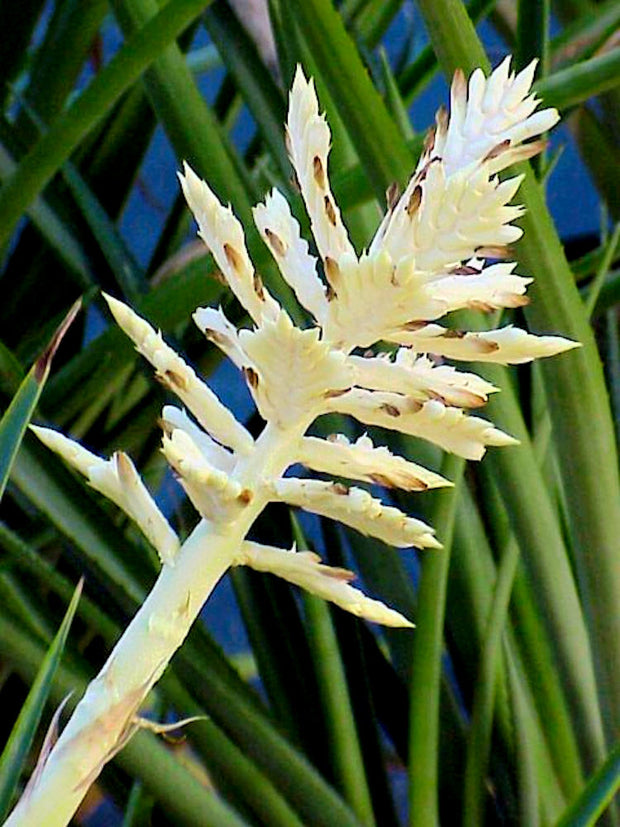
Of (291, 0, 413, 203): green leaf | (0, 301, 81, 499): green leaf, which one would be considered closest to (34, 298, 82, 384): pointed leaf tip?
(0, 301, 81, 499): green leaf

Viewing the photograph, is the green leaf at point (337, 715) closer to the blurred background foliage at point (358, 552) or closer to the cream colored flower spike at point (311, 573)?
the blurred background foliage at point (358, 552)

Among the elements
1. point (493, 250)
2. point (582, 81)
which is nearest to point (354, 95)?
point (582, 81)

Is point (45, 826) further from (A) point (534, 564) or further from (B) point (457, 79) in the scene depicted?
(A) point (534, 564)

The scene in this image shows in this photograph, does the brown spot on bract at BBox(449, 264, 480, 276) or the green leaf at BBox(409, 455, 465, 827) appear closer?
the brown spot on bract at BBox(449, 264, 480, 276)

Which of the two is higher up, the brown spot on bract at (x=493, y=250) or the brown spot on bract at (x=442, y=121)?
the brown spot on bract at (x=442, y=121)

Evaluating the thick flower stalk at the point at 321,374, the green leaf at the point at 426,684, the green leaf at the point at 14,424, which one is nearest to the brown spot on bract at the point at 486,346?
the thick flower stalk at the point at 321,374

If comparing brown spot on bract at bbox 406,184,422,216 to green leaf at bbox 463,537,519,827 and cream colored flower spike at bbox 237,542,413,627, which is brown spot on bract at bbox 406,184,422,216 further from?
green leaf at bbox 463,537,519,827

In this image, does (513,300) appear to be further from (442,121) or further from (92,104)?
(92,104)
